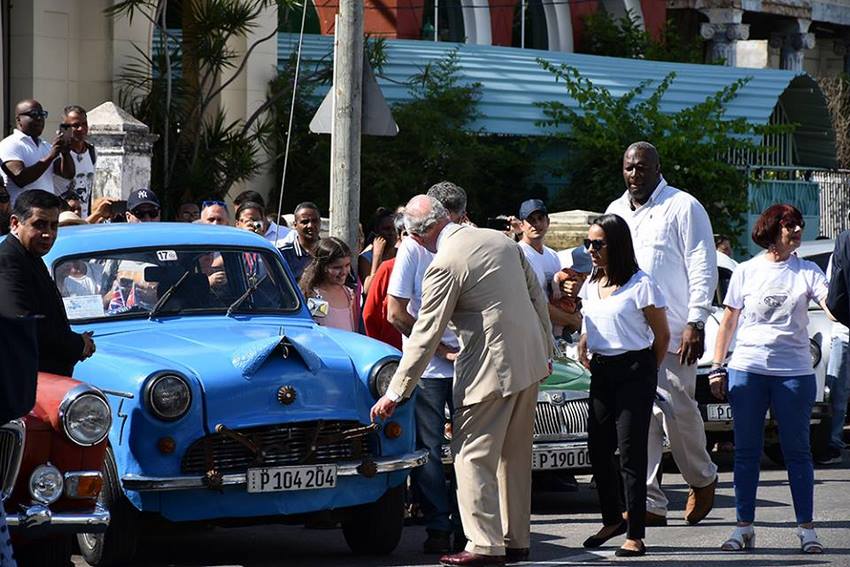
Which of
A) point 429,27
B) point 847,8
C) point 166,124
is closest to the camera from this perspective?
point 166,124

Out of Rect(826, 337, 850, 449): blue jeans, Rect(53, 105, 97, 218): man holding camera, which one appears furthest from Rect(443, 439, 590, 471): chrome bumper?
Rect(53, 105, 97, 218): man holding camera

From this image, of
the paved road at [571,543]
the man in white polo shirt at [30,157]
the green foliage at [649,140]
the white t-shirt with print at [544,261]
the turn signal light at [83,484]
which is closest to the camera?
the turn signal light at [83,484]

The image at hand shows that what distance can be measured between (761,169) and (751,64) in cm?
1174

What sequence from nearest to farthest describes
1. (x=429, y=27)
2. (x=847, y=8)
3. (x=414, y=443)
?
(x=414, y=443) → (x=429, y=27) → (x=847, y=8)

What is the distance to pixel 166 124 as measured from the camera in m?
18.5

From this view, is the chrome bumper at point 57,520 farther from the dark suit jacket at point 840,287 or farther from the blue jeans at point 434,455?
the dark suit jacket at point 840,287

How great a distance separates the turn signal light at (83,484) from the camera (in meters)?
7.57

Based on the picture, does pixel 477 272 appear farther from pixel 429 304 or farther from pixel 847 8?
pixel 847 8

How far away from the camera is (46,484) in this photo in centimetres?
749

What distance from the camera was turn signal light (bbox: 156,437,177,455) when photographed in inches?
323

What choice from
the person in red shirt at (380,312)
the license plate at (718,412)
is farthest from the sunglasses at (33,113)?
the license plate at (718,412)

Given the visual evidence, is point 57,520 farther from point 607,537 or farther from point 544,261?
point 544,261

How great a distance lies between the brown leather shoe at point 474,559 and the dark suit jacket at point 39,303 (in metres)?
2.06

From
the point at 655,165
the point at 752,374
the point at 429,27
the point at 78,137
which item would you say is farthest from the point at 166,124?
the point at 429,27
